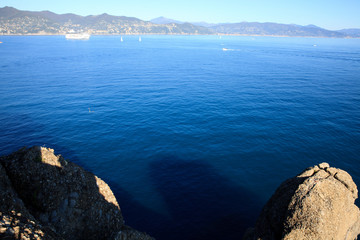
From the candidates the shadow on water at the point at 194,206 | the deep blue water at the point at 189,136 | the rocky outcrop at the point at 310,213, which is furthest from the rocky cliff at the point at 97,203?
the deep blue water at the point at 189,136

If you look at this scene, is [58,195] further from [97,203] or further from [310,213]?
[310,213]

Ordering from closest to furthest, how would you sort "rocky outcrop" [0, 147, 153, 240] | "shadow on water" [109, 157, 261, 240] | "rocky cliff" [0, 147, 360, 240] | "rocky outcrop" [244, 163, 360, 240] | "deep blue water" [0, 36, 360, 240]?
"rocky outcrop" [244, 163, 360, 240] → "rocky cliff" [0, 147, 360, 240] → "rocky outcrop" [0, 147, 153, 240] → "shadow on water" [109, 157, 261, 240] → "deep blue water" [0, 36, 360, 240]

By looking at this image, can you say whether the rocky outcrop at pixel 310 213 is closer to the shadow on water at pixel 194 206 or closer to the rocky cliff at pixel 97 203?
the rocky cliff at pixel 97 203


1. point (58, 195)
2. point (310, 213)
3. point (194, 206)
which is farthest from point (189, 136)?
point (310, 213)

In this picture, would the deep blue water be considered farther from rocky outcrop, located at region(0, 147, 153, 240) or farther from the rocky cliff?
the rocky cliff

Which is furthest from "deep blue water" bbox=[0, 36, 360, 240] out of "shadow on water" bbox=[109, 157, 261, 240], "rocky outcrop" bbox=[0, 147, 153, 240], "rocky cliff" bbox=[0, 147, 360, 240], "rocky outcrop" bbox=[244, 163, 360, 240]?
"rocky outcrop" bbox=[244, 163, 360, 240]

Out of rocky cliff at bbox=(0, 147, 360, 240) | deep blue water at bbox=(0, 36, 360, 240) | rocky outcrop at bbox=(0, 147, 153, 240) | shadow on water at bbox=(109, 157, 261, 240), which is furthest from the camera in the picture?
deep blue water at bbox=(0, 36, 360, 240)
